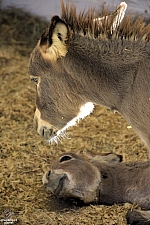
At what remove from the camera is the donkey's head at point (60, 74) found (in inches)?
119

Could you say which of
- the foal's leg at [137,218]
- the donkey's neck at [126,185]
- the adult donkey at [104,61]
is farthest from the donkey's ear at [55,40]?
the foal's leg at [137,218]

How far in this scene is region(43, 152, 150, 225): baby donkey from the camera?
3.52 metres

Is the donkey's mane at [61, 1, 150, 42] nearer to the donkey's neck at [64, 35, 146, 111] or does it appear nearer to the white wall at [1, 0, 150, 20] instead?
the donkey's neck at [64, 35, 146, 111]

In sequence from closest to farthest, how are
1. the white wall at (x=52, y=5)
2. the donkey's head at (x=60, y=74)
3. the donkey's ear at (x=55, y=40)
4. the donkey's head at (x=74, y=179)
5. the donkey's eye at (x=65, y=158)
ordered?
the donkey's ear at (x=55, y=40) → the donkey's head at (x=60, y=74) → the donkey's head at (x=74, y=179) → the donkey's eye at (x=65, y=158) → the white wall at (x=52, y=5)

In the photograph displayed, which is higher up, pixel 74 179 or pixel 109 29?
pixel 109 29

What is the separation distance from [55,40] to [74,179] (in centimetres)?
118

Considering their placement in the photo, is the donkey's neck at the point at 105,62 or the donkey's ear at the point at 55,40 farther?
the donkey's neck at the point at 105,62

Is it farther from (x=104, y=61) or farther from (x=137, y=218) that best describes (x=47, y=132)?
(x=137, y=218)

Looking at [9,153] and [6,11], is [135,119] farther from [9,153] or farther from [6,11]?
[6,11]

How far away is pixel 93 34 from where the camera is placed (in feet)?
10.1

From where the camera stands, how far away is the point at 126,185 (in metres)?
3.56

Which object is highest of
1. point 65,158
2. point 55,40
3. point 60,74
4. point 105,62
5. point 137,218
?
point 55,40

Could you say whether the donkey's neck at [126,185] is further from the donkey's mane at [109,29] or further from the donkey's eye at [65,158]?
the donkey's mane at [109,29]

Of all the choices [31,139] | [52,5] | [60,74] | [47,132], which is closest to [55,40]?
[60,74]
